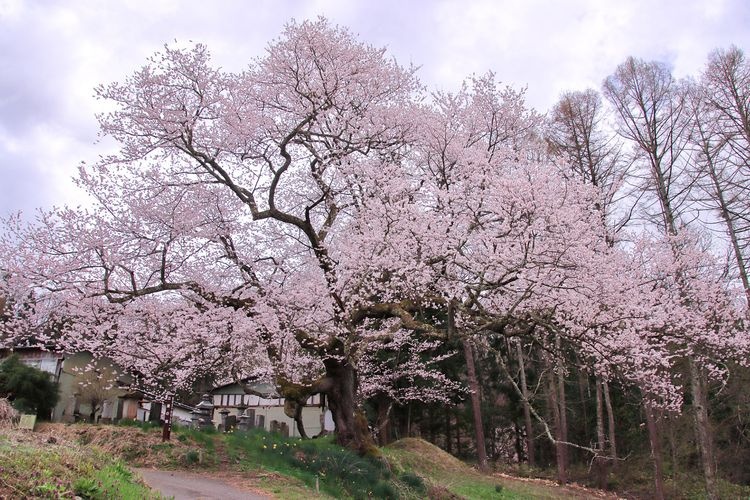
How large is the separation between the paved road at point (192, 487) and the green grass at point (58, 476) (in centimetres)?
120

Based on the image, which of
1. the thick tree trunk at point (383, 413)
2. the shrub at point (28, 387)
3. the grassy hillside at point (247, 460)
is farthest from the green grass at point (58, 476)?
the thick tree trunk at point (383, 413)

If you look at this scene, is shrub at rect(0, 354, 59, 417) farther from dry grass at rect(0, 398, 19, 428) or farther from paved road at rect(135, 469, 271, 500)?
paved road at rect(135, 469, 271, 500)

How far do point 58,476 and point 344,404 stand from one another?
22.3ft

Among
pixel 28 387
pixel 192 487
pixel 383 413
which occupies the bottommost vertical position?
pixel 192 487

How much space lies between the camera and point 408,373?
65.6ft

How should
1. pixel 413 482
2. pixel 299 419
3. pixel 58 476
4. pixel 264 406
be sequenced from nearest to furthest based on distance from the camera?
pixel 58 476 → pixel 413 482 → pixel 299 419 → pixel 264 406

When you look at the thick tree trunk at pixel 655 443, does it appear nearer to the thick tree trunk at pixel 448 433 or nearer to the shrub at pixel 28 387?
the thick tree trunk at pixel 448 433

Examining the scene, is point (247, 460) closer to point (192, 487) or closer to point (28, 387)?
point (192, 487)

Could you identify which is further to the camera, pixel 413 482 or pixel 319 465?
pixel 413 482

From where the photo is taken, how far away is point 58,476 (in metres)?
4.36

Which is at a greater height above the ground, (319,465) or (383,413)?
(383,413)

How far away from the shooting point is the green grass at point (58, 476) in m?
3.90

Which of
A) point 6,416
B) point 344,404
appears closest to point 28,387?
point 6,416

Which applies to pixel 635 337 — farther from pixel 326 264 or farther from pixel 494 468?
pixel 494 468
